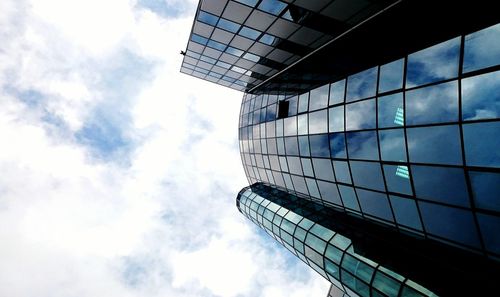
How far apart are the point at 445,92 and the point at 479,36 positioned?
6.64 feet

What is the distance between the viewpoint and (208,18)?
1780cm

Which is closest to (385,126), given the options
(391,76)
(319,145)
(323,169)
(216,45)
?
(391,76)

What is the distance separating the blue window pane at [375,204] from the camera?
14.7 meters

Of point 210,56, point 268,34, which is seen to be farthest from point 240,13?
point 210,56

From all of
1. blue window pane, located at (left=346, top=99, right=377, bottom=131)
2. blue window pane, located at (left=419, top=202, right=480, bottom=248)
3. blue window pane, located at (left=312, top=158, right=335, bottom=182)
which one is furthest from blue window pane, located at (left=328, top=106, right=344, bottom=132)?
blue window pane, located at (left=419, top=202, right=480, bottom=248)

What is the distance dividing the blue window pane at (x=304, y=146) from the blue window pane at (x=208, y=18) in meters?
9.82

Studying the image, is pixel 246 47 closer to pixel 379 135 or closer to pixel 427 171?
pixel 379 135

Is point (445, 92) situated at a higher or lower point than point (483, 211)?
higher

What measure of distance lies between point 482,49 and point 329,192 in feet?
39.3

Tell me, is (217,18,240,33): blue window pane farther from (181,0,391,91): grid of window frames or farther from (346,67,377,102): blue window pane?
(346,67,377,102): blue window pane

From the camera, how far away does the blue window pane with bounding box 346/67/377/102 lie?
48.1 ft

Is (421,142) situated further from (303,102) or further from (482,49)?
(303,102)

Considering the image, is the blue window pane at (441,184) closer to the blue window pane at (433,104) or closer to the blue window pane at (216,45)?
the blue window pane at (433,104)

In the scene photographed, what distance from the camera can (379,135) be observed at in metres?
14.0
